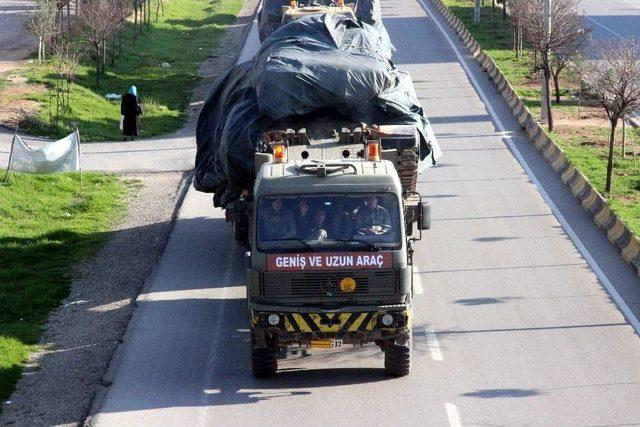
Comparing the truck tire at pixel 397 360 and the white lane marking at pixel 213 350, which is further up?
the truck tire at pixel 397 360

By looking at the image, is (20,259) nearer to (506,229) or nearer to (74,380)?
(74,380)

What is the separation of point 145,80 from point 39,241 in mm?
19704

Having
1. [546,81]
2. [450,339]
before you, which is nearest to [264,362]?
[450,339]

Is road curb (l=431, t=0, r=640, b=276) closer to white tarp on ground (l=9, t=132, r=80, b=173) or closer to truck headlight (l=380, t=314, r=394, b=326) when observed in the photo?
truck headlight (l=380, t=314, r=394, b=326)

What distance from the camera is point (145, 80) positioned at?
42031mm

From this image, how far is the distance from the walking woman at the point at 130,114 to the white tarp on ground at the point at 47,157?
15.5 feet

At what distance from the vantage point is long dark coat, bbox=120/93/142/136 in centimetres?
3203

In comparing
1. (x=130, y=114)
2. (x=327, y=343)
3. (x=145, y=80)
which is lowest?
(x=145, y=80)

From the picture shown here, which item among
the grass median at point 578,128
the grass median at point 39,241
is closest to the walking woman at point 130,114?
the grass median at point 39,241

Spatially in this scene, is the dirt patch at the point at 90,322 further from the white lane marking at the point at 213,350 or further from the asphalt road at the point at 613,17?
the asphalt road at the point at 613,17

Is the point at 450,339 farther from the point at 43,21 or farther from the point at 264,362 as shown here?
the point at 43,21

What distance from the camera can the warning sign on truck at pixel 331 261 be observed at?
14734 mm

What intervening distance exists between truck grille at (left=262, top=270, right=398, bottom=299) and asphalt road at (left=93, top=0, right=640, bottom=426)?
4.21ft

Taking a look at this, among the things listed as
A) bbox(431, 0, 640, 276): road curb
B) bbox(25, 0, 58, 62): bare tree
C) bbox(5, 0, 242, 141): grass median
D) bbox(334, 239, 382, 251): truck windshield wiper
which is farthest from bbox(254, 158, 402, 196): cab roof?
bbox(25, 0, 58, 62): bare tree
